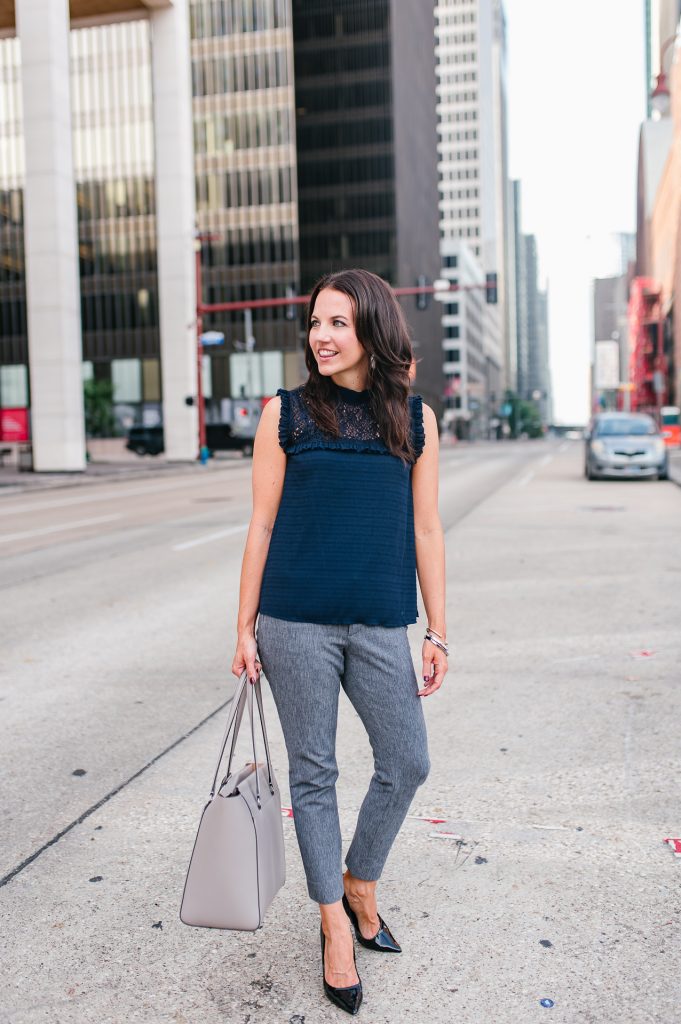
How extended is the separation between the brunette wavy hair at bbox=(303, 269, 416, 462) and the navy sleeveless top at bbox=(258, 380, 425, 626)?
3 centimetres

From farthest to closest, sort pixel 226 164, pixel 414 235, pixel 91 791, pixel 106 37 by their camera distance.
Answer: pixel 414 235
pixel 226 164
pixel 106 37
pixel 91 791

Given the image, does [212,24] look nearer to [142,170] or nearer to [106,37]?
[106,37]

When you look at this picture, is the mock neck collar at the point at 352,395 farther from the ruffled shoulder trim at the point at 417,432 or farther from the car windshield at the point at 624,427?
the car windshield at the point at 624,427

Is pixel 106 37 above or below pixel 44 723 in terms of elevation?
above

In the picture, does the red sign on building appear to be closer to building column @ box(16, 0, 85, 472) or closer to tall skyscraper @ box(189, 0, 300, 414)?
building column @ box(16, 0, 85, 472)

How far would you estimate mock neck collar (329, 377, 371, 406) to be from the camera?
2734 millimetres

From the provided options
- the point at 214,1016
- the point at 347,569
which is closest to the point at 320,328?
the point at 347,569

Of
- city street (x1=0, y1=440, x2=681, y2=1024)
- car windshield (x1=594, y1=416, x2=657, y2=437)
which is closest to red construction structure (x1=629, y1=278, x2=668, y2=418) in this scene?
car windshield (x1=594, y1=416, x2=657, y2=437)

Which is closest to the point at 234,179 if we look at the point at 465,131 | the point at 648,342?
the point at 648,342

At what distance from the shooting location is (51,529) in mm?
15695

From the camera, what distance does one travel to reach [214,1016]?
8.30 feet

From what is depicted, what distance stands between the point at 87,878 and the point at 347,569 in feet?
4.99

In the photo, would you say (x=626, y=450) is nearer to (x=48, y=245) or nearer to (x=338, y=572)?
(x=48, y=245)

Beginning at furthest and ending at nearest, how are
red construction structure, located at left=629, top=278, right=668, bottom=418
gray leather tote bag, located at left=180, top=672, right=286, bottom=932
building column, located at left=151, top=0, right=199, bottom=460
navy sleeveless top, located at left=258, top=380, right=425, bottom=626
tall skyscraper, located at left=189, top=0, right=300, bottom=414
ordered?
1. red construction structure, located at left=629, top=278, right=668, bottom=418
2. tall skyscraper, located at left=189, top=0, right=300, bottom=414
3. building column, located at left=151, top=0, right=199, bottom=460
4. navy sleeveless top, located at left=258, top=380, right=425, bottom=626
5. gray leather tote bag, located at left=180, top=672, right=286, bottom=932
